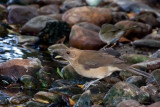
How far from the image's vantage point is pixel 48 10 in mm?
14133

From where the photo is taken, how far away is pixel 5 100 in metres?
5.97

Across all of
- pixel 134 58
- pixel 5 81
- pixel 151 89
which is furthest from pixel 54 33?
pixel 151 89

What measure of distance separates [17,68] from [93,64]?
6.24 feet

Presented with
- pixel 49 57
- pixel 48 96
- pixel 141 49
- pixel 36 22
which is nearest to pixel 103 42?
pixel 141 49

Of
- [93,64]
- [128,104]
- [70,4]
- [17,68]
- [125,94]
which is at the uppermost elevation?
[93,64]

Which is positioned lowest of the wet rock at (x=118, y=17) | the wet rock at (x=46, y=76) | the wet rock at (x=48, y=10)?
the wet rock at (x=118, y=17)

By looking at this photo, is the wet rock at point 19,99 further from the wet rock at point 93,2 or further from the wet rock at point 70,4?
the wet rock at point 93,2

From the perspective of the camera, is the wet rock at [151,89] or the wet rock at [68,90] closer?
the wet rock at [151,89]

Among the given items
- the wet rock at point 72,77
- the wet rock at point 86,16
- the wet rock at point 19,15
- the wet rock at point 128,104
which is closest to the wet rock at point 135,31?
the wet rock at point 86,16

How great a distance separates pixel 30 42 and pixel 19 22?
2689 mm

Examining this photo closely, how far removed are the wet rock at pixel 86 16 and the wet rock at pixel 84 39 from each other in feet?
6.08

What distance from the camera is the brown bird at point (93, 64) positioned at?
6.03 meters

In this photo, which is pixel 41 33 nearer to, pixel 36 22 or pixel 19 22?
pixel 36 22

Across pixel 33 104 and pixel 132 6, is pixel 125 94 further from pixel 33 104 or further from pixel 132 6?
pixel 132 6
